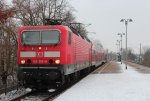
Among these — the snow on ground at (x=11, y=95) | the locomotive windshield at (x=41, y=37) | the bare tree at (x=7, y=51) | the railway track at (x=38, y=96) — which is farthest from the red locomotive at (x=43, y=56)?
the bare tree at (x=7, y=51)

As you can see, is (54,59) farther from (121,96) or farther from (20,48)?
(121,96)

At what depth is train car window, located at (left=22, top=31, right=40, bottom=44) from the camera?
18578mm

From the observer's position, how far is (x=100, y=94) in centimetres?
1675

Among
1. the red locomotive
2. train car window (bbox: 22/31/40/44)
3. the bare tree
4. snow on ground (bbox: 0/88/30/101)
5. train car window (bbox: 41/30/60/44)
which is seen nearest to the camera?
snow on ground (bbox: 0/88/30/101)

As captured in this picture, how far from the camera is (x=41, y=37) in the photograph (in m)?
18.6

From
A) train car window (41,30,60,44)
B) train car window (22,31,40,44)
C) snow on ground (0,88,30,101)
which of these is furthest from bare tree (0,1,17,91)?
train car window (41,30,60,44)

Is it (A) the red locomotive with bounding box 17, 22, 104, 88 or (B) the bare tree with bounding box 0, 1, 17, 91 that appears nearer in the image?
(A) the red locomotive with bounding box 17, 22, 104, 88

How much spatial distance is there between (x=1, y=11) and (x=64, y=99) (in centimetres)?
538

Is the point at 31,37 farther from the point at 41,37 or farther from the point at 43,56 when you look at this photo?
the point at 43,56

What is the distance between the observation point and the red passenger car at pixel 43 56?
17.9 meters

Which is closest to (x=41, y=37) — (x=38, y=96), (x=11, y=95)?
(x=38, y=96)

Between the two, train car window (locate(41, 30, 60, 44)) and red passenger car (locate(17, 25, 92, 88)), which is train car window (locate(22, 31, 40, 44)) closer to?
red passenger car (locate(17, 25, 92, 88))

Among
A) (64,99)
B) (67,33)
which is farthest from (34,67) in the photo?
(64,99)

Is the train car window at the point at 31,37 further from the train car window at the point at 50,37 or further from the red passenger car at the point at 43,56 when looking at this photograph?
the train car window at the point at 50,37
